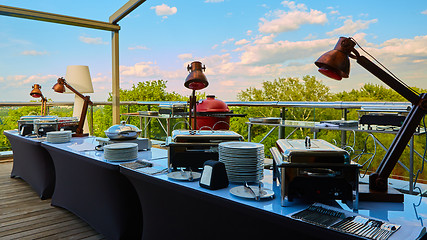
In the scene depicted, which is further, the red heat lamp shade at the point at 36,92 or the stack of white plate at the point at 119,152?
the red heat lamp shade at the point at 36,92

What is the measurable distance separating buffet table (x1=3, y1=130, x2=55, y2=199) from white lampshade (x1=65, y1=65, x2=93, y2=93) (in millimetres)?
1131

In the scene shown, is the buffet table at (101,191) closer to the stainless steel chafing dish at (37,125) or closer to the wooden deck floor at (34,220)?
the wooden deck floor at (34,220)

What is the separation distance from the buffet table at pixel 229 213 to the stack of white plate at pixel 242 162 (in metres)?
0.06

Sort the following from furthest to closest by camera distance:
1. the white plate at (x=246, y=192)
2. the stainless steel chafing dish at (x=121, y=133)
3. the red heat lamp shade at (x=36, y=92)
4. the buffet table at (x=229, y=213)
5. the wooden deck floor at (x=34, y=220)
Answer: the red heat lamp shade at (x=36, y=92), the wooden deck floor at (x=34, y=220), the stainless steel chafing dish at (x=121, y=133), the white plate at (x=246, y=192), the buffet table at (x=229, y=213)

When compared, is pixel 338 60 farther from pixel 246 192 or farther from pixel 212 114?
pixel 212 114

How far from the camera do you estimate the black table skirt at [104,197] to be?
1833 mm

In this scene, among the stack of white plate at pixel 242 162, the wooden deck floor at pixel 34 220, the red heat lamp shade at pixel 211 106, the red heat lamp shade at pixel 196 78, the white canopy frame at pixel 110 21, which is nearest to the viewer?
the stack of white plate at pixel 242 162

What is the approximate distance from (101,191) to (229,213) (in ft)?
3.79

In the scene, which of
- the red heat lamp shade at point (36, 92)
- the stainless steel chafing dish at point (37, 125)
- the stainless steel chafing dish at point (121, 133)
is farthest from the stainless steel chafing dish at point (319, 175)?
the red heat lamp shade at point (36, 92)

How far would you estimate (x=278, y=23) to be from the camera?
17547 mm

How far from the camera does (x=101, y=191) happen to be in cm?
195

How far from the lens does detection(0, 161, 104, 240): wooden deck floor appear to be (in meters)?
2.18

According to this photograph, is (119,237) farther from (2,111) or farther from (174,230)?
(2,111)

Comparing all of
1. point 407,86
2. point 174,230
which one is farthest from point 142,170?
point 407,86
